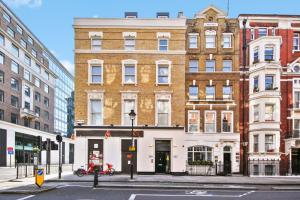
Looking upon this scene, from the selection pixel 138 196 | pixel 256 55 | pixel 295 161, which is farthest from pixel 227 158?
pixel 138 196

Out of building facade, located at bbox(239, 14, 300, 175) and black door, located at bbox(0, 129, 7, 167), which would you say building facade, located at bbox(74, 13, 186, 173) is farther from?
black door, located at bbox(0, 129, 7, 167)

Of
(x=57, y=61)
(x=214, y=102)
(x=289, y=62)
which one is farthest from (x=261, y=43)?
(x=57, y=61)

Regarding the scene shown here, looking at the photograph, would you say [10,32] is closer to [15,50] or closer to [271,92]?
[15,50]

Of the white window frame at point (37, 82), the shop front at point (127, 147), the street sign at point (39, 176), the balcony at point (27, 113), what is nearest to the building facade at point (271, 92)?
the shop front at point (127, 147)

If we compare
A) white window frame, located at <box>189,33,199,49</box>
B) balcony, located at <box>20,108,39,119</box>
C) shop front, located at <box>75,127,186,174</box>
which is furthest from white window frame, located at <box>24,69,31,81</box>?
white window frame, located at <box>189,33,199,49</box>

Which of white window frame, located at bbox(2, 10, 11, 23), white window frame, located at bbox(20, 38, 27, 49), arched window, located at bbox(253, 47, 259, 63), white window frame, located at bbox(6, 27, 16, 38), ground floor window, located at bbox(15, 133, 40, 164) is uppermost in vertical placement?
white window frame, located at bbox(2, 10, 11, 23)

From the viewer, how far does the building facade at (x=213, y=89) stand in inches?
1494

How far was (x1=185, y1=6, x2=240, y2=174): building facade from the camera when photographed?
37938 millimetres

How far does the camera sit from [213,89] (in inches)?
1519

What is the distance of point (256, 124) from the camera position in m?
37.3

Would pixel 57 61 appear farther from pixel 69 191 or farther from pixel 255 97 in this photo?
pixel 69 191

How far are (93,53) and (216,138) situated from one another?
14.1m

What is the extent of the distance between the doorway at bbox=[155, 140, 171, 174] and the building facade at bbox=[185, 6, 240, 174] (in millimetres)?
2988

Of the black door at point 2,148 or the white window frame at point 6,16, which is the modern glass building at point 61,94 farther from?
the black door at point 2,148
